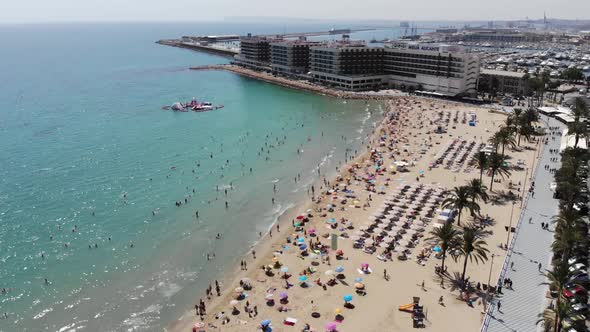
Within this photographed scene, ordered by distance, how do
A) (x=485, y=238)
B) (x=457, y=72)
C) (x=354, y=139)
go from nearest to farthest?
(x=485, y=238) < (x=354, y=139) < (x=457, y=72)

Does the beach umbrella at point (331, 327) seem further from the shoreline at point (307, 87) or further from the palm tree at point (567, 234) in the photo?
the shoreline at point (307, 87)

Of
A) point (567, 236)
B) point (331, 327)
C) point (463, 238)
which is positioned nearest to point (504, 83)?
point (567, 236)

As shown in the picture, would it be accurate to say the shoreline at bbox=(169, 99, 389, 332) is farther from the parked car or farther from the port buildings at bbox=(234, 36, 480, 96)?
the port buildings at bbox=(234, 36, 480, 96)

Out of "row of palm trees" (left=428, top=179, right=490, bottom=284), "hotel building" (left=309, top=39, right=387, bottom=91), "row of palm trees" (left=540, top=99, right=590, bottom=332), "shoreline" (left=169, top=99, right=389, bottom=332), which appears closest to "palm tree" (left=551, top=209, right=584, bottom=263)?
"row of palm trees" (left=540, top=99, right=590, bottom=332)

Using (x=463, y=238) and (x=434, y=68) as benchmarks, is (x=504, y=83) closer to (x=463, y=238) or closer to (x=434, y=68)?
(x=434, y=68)

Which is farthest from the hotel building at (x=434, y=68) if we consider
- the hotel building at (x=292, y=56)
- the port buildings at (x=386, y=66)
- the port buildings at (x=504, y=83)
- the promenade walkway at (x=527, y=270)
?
the promenade walkway at (x=527, y=270)

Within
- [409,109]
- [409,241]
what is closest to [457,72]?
[409,109]

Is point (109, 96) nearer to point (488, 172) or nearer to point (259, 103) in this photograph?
point (259, 103)

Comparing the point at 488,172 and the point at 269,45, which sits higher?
the point at 269,45
